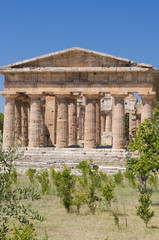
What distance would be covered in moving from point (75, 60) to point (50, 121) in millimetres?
9370

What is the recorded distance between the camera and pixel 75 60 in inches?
1118

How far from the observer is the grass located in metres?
9.13

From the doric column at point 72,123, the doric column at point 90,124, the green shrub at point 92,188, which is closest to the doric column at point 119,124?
the doric column at point 90,124

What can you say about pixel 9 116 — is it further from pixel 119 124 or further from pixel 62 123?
pixel 119 124

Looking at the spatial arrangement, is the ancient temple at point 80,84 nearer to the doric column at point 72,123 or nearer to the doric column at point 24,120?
the doric column at point 24,120

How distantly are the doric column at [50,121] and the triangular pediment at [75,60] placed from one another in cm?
755

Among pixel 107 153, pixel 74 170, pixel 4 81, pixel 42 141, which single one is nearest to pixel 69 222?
pixel 74 170

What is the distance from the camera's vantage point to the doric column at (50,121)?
3506cm

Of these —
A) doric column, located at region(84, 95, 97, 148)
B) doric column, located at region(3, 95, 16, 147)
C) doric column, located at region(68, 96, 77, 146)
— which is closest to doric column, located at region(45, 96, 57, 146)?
doric column, located at region(68, 96, 77, 146)

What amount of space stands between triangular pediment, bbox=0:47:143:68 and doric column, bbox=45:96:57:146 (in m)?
7.55

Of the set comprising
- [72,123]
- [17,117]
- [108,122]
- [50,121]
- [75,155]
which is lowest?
[75,155]

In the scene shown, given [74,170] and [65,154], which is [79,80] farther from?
[74,170]

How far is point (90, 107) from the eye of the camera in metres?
28.7

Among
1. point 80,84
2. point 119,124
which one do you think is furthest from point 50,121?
point 119,124
